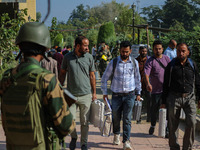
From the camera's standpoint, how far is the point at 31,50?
107 inches

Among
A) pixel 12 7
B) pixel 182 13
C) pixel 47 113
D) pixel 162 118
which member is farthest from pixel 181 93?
pixel 182 13

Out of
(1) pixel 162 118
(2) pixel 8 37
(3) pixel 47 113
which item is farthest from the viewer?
(2) pixel 8 37

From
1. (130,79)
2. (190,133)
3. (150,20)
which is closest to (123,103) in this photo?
(130,79)

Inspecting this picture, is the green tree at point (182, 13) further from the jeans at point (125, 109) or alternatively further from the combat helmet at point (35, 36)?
the combat helmet at point (35, 36)

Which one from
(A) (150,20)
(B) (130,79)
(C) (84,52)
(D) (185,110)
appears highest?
(A) (150,20)

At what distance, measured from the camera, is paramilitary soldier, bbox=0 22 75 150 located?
102 inches

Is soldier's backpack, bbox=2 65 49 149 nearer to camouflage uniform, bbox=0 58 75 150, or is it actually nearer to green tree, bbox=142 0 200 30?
camouflage uniform, bbox=0 58 75 150

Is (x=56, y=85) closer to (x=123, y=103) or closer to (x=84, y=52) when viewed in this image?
(x=84, y=52)

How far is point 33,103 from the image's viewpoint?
2.59 meters

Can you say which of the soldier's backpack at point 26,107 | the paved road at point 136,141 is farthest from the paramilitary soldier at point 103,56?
the soldier's backpack at point 26,107

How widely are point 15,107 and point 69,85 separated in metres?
3.47

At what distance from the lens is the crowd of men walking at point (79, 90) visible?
2.61m

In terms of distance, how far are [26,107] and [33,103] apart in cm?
6

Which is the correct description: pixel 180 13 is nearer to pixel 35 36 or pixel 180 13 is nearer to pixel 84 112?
pixel 84 112
